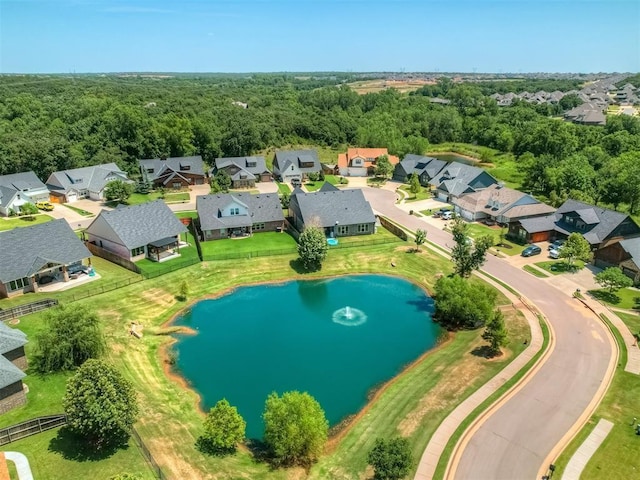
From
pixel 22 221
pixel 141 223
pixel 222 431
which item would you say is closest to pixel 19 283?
pixel 141 223

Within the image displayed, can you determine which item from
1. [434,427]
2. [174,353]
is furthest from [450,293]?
[174,353]

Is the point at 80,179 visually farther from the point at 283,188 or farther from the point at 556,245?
the point at 556,245

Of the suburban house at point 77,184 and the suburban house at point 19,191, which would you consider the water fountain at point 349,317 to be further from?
the suburban house at point 19,191

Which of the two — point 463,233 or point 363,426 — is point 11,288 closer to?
point 363,426

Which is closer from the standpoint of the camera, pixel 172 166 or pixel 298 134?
pixel 172 166

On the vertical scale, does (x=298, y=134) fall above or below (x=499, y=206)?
above

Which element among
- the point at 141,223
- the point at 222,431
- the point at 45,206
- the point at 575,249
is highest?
the point at 141,223

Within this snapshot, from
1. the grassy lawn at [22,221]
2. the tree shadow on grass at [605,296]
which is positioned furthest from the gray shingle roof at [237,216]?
the tree shadow on grass at [605,296]
